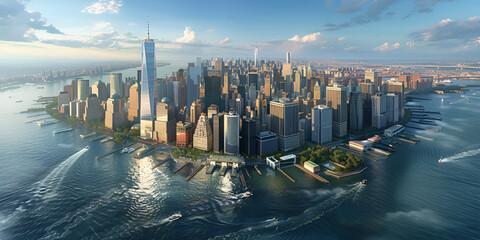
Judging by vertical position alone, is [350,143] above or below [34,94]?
below

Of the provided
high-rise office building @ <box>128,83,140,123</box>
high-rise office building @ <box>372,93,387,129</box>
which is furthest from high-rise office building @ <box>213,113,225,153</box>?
high-rise office building @ <box>372,93,387,129</box>

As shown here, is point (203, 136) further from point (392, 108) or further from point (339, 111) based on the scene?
point (392, 108)

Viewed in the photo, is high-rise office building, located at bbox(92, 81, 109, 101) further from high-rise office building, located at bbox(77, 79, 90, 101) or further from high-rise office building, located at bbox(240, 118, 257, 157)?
high-rise office building, located at bbox(240, 118, 257, 157)

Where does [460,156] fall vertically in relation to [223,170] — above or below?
above

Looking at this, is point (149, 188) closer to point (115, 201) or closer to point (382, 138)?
point (115, 201)

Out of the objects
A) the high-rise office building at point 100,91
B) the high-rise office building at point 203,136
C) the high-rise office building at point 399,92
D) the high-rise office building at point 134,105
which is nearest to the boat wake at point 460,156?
the high-rise office building at point 399,92

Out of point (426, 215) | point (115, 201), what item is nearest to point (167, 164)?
point (115, 201)

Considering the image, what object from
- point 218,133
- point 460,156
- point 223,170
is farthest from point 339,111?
point 223,170
